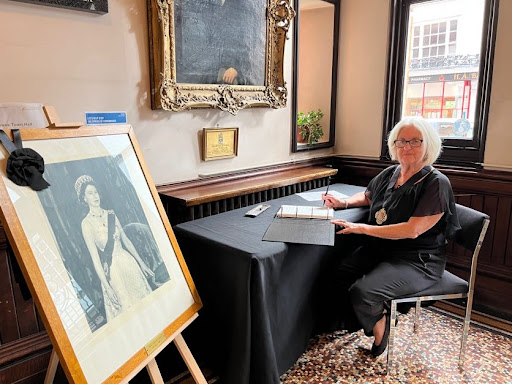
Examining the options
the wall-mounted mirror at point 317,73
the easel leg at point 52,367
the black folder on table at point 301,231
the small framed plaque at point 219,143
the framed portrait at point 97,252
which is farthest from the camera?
the wall-mounted mirror at point 317,73

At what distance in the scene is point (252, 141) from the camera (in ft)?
8.59

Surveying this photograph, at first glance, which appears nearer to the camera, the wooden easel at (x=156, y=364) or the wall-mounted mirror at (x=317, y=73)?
the wooden easel at (x=156, y=364)

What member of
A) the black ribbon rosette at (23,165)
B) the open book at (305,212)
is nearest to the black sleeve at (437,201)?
the open book at (305,212)

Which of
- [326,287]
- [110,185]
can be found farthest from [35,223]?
[326,287]

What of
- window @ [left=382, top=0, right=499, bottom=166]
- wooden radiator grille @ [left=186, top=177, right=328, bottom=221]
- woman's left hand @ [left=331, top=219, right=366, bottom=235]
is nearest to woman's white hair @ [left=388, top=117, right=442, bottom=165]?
woman's left hand @ [left=331, top=219, right=366, bottom=235]

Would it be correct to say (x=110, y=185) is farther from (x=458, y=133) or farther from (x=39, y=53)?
(x=458, y=133)

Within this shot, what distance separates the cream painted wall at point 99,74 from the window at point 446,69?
1419 millimetres

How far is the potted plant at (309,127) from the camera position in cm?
308

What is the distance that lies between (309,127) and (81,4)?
6.11 feet

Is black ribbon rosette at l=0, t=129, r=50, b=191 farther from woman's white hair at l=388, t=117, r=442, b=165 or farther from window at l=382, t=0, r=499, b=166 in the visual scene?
window at l=382, t=0, r=499, b=166

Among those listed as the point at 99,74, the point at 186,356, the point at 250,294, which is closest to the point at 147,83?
the point at 99,74

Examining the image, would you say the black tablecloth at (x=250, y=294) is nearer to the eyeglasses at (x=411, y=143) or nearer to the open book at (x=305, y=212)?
the open book at (x=305, y=212)

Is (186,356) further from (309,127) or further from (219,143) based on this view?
(309,127)

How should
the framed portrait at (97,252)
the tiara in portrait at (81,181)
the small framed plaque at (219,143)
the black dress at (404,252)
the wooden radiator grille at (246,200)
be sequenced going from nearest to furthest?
the framed portrait at (97,252)
the tiara in portrait at (81,181)
the black dress at (404,252)
the wooden radiator grille at (246,200)
the small framed plaque at (219,143)
